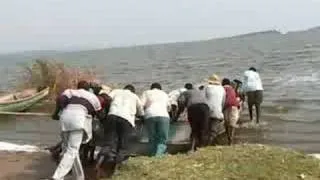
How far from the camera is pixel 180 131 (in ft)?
49.9

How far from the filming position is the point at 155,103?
44.3 ft

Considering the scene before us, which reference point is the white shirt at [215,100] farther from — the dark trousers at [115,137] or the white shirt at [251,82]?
the white shirt at [251,82]

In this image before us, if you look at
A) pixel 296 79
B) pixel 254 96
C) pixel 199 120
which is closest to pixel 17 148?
pixel 199 120

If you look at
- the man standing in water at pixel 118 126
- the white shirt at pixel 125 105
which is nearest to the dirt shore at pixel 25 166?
the man standing in water at pixel 118 126

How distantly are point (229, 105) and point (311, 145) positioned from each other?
3.83 metres

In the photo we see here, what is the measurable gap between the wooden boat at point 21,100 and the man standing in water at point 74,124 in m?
15.1

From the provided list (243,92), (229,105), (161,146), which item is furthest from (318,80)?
(161,146)

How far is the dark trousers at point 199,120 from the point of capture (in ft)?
46.0

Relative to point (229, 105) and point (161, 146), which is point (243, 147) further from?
point (229, 105)

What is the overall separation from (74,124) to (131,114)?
1.50 m

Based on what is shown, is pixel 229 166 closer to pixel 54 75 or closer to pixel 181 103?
pixel 181 103

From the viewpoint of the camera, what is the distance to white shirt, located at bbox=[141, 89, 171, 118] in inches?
527

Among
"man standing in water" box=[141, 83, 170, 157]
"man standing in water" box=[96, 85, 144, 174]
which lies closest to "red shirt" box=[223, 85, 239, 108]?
"man standing in water" box=[141, 83, 170, 157]

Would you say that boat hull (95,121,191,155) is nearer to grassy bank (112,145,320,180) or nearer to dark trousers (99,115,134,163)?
dark trousers (99,115,134,163)
